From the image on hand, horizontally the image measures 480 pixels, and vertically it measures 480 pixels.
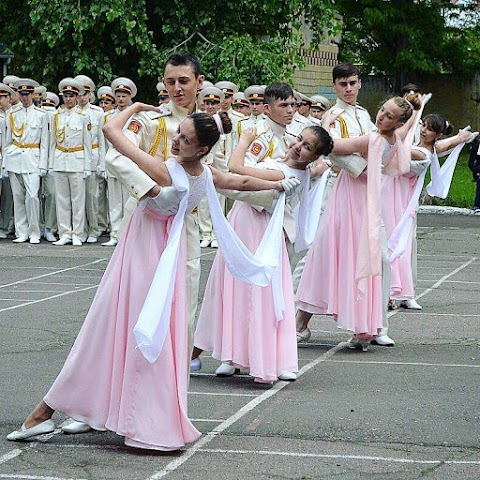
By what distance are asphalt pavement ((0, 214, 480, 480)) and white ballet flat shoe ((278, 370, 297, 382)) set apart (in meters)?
0.06

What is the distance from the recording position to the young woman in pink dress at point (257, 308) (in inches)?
338

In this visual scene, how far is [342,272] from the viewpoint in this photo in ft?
33.6

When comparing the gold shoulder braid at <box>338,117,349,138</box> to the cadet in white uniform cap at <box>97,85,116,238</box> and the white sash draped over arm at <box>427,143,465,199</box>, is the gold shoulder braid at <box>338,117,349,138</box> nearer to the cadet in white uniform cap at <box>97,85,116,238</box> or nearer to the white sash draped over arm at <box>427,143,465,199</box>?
the white sash draped over arm at <box>427,143,465,199</box>

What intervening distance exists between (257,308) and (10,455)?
2.46 metres

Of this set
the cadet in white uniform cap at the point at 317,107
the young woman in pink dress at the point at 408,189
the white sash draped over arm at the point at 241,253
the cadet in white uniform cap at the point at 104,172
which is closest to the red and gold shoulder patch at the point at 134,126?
the white sash draped over arm at the point at 241,253

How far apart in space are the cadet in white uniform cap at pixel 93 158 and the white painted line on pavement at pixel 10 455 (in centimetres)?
1226

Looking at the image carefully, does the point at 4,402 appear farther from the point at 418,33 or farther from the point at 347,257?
the point at 418,33

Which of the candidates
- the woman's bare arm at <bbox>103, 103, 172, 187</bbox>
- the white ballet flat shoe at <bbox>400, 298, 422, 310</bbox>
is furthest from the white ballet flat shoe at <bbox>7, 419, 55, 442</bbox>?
the white ballet flat shoe at <bbox>400, 298, 422, 310</bbox>

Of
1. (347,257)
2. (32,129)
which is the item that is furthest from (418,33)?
(347,257)

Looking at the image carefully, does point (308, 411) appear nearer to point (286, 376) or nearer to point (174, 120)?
point (286, 376)

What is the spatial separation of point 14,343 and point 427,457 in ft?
14.1

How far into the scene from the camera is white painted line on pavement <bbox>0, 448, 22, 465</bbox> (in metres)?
6.55

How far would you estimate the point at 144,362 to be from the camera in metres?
6.75

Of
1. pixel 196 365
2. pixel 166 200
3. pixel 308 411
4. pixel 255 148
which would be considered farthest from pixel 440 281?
pixel 166 200
